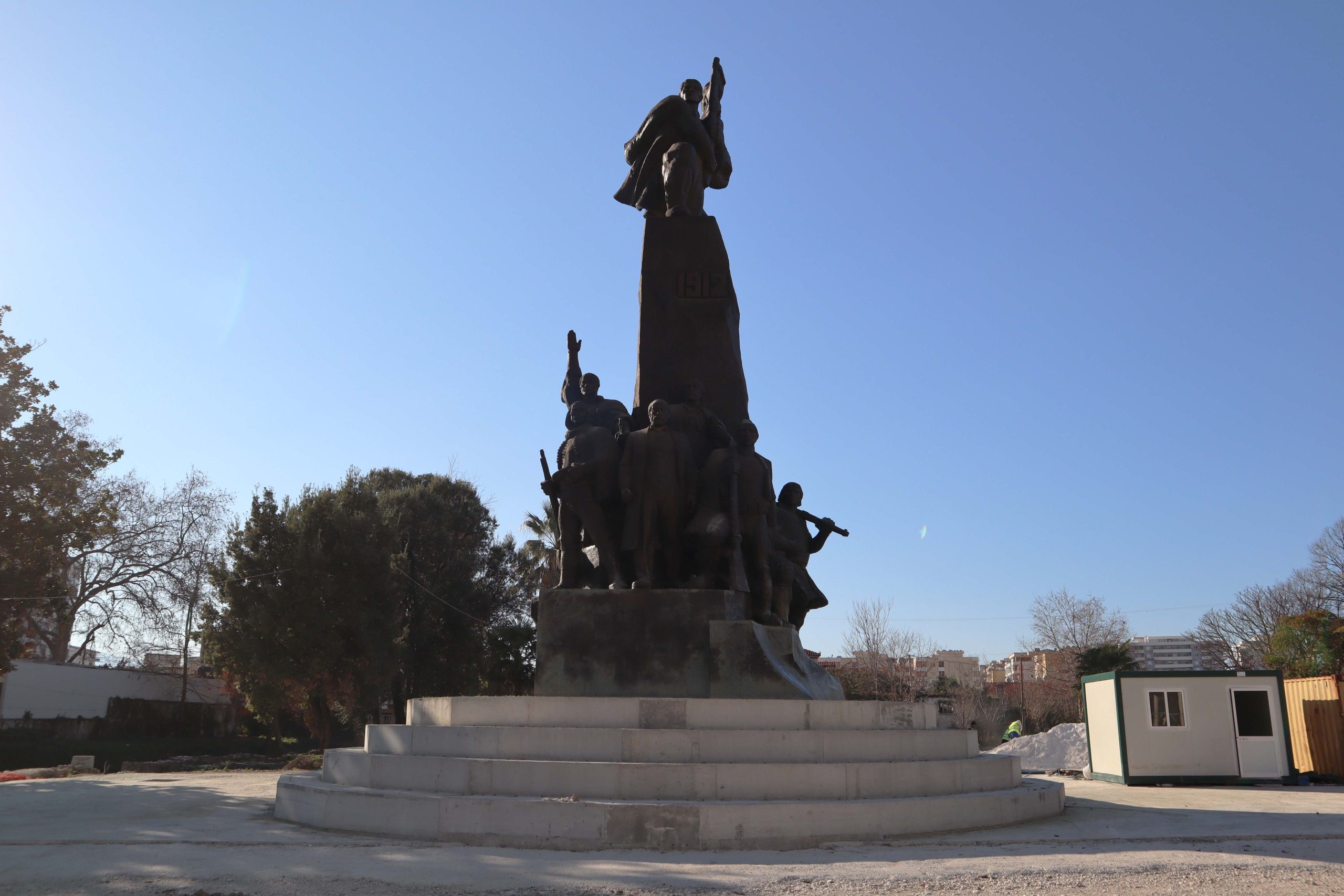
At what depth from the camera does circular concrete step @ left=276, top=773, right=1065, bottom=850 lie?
624 cm

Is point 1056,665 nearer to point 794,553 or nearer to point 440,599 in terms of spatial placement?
point 440,599

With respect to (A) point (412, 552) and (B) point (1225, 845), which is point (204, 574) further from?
(B) point (1225, 845)

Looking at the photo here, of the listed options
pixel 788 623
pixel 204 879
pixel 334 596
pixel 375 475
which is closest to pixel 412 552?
pixel 375 475

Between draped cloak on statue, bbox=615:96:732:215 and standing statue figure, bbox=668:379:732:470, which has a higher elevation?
draped cloak on statue, bbox=615:96:732:215

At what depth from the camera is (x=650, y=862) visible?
5699 mm

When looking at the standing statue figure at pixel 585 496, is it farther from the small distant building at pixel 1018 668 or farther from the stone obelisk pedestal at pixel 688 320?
the small distant building at pixel 1018 668

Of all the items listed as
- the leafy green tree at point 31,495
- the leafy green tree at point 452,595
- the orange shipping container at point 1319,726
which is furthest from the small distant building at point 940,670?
the leafy green tree at point 31,495

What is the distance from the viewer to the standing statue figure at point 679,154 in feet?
38.3

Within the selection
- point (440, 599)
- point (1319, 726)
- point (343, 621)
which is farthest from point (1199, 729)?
point (440, 599)

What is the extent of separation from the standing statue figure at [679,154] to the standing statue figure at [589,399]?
82.3 inches

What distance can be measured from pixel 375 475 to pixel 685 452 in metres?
27.6

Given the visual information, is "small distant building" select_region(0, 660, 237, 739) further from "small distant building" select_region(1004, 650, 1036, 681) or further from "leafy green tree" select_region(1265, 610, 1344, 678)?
"small distant building" select_region(1004, 650, 1036, 681)

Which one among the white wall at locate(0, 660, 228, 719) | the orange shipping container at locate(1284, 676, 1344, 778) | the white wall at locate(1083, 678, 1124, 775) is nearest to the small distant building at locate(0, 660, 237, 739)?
the white wall at locate(0, 660, 228, 719)

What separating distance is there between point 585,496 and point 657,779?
11.2 feet
